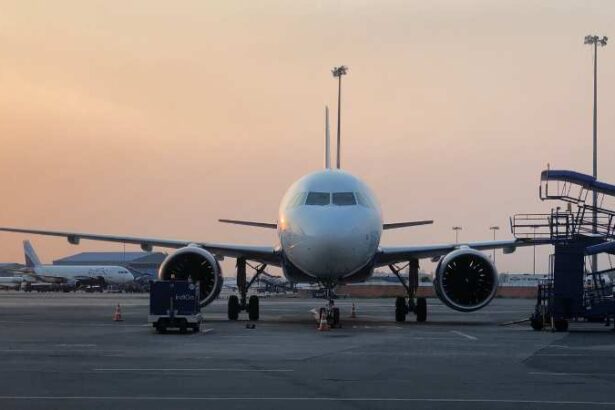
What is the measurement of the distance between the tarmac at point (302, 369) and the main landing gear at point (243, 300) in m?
6.72

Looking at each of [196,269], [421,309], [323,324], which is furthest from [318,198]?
[421,309]

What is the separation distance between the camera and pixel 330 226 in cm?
2717

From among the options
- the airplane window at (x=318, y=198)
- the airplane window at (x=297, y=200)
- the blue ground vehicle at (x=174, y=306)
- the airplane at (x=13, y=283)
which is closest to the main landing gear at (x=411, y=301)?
the airplane window at (x=297, y=200)

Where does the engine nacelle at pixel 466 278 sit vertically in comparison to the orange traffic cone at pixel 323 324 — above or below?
above

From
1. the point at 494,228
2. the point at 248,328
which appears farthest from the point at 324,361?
the point at 494,228

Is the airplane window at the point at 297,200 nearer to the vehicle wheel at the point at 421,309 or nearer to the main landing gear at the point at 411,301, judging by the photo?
the main landing gear at the point at 411,301

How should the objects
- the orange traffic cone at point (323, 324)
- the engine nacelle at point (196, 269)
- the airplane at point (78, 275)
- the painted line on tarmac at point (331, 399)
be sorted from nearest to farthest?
the painted line on tarmac at point (331, 399) < the orange traffic cone at point (323, 324) < the engine nacelle at point (196, 269) < the airplane at point (78, 275)

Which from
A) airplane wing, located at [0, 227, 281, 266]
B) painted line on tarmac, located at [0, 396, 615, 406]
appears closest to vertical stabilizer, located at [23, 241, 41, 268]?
airplane wing, located at [0, 227, 281, 266]

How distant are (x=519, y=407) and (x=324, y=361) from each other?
610 centimetres

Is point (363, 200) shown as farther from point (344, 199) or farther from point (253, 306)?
point (253, 306)

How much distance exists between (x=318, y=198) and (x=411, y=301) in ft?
23.9

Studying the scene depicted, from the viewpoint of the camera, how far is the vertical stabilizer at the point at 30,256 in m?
123

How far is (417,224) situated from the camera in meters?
34.1

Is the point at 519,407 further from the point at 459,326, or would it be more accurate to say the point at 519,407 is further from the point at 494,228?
the point at 494,228
